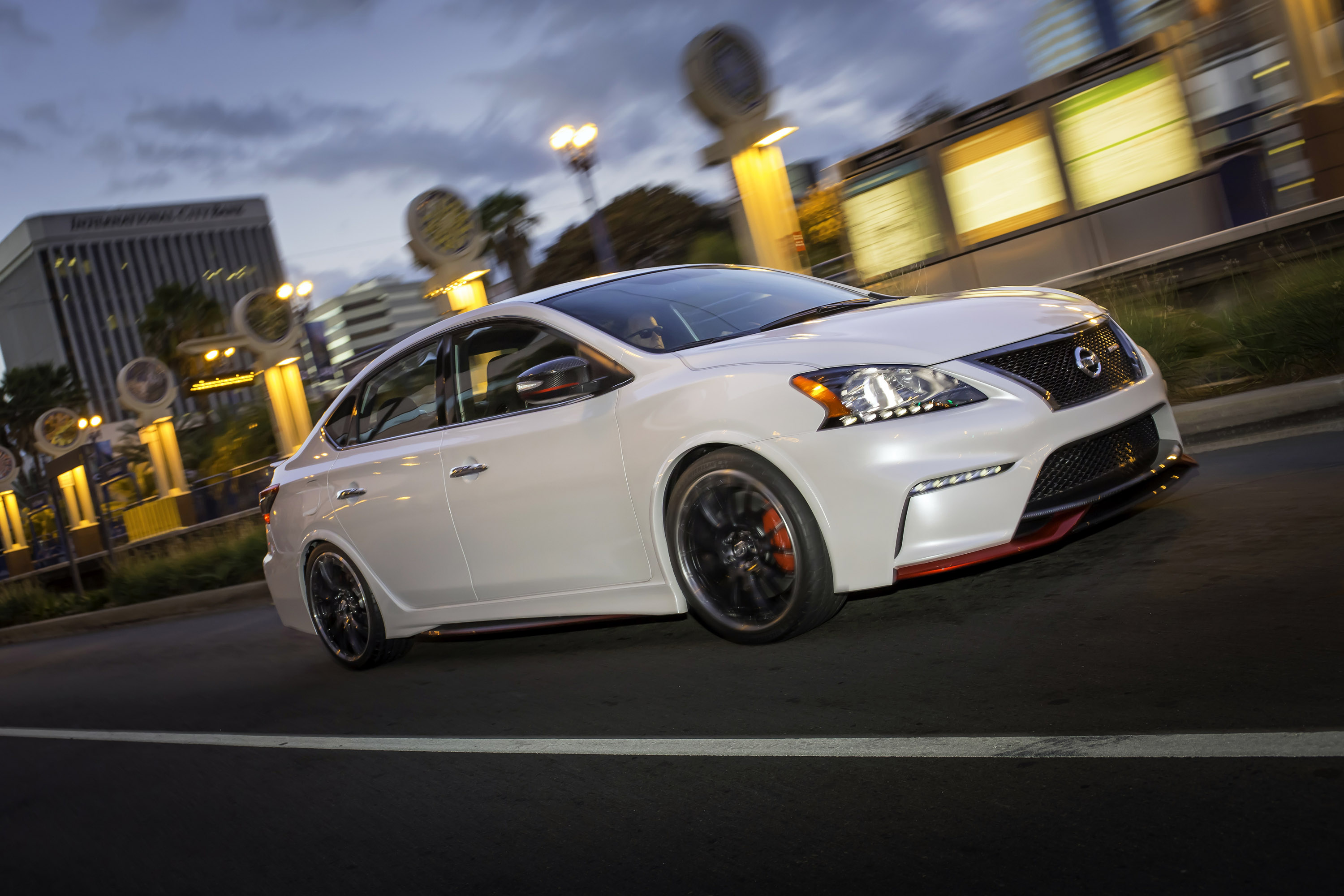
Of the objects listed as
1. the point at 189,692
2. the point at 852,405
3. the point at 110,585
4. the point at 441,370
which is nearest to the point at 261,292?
the point at 110,585

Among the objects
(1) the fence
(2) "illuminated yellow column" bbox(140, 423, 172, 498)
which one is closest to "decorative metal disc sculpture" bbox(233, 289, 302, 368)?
(1) the fence

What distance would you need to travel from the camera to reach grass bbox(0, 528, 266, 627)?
15.6 meters

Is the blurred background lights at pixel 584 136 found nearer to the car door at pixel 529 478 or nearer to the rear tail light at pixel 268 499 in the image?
the rear tail light at pixel 268 499

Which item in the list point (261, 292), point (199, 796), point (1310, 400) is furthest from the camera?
point (261, 292)

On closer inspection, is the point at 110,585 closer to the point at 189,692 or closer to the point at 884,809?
the point at 189,692

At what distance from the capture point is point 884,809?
290 cm

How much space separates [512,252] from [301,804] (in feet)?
174

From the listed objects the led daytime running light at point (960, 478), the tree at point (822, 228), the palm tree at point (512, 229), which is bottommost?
the led daytime running light at point (960, 478)

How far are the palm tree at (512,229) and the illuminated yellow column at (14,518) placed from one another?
2395 centimetres

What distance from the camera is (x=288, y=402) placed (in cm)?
3194

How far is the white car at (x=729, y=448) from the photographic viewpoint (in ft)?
13.2

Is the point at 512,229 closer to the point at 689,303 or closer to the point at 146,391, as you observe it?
the point at 146,391

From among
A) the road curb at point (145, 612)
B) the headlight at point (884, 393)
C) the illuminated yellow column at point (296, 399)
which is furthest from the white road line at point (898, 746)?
the illuminated yellow column at point (296, 399)

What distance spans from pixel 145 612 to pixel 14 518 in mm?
41829
